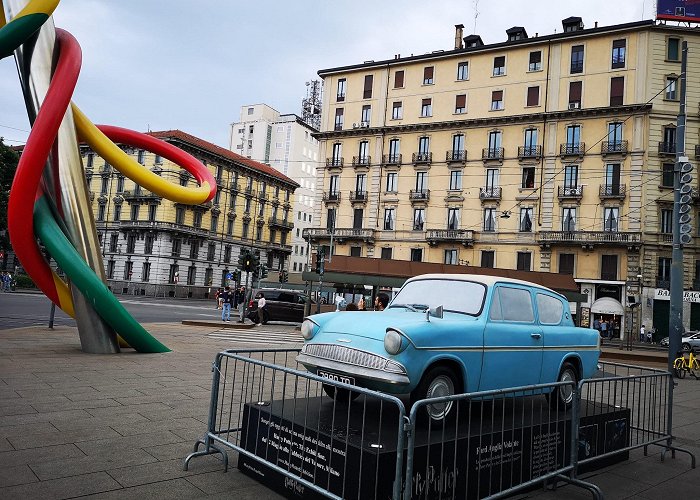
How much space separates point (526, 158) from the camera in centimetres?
4319

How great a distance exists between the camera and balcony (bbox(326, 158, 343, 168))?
5090 cm

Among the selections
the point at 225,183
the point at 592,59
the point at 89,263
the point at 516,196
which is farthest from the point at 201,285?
the point at 89,263

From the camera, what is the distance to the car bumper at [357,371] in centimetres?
449

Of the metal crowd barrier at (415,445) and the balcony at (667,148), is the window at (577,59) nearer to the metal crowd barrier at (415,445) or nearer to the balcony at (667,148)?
the balcony at (667,148)

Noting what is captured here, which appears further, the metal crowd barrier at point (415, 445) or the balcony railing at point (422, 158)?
the balcony railing at point (422, 158)

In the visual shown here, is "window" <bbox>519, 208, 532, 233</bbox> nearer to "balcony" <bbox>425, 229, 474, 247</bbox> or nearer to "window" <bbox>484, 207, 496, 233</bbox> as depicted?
"window" <bbox>484, 207, 496, 233</bbox>

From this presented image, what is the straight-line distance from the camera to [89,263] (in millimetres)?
11164

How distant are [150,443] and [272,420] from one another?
1.65 m

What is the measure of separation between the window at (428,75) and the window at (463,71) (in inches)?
90.6

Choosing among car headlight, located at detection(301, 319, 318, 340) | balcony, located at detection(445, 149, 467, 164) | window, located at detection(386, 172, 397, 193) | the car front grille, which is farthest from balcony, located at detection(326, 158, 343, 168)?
the car front grille

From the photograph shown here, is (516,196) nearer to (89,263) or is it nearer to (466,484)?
(89,263)

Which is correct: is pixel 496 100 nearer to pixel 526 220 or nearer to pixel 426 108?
pixel 426 108

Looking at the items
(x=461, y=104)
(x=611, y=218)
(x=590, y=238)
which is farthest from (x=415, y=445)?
(x=461, y=104)

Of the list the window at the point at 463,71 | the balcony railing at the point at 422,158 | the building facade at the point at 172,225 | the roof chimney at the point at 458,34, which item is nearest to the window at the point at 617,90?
the window at the point at 463,71
